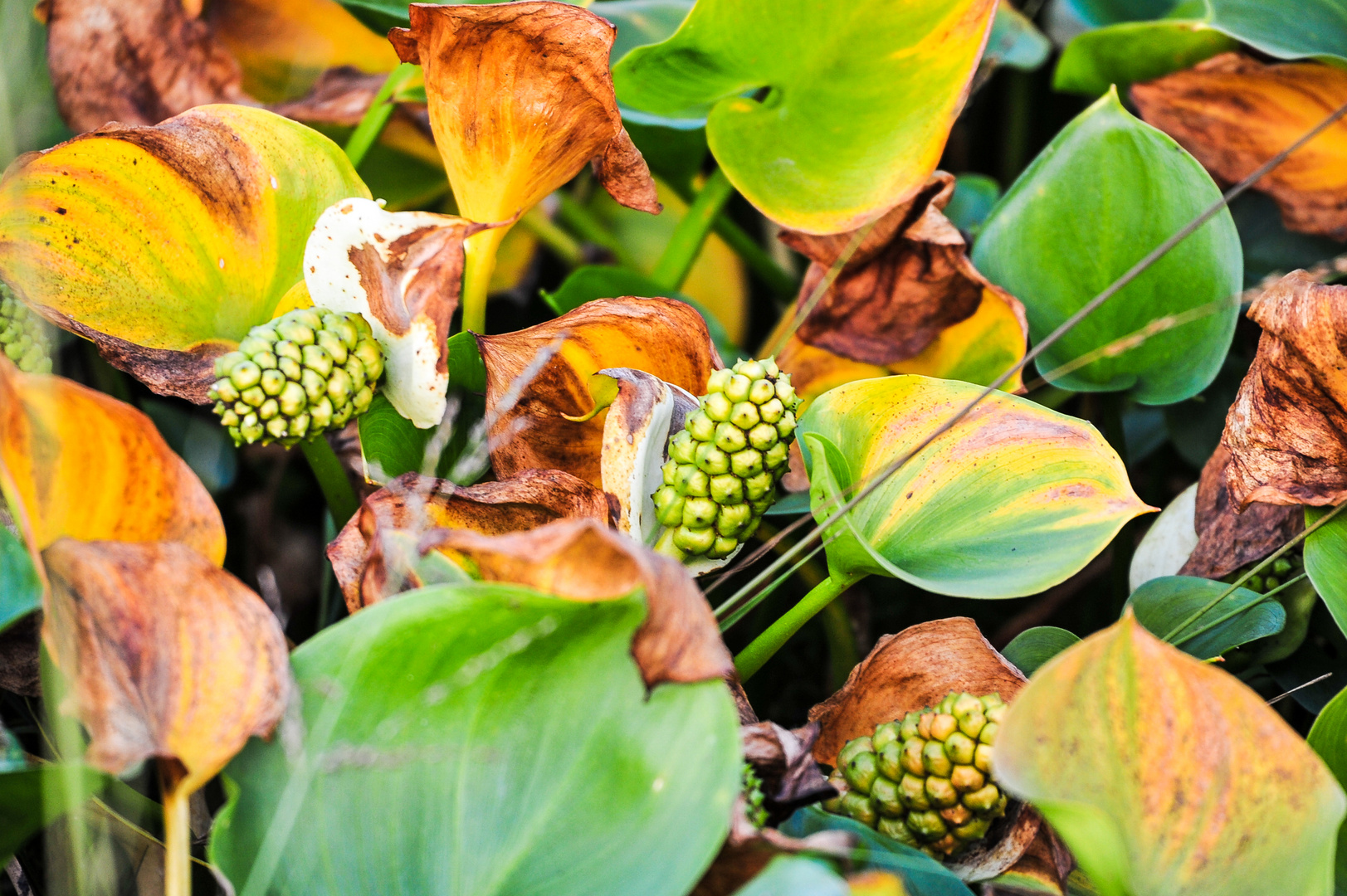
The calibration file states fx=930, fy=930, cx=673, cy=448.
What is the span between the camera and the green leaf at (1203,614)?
296 mm

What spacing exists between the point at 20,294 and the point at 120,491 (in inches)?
3.7

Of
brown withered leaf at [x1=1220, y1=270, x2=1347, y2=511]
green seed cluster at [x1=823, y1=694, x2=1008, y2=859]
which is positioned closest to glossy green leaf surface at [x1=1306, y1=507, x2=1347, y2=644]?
brown withered leaf at [x1=1220, y1=270, x2=1347, y2=511]

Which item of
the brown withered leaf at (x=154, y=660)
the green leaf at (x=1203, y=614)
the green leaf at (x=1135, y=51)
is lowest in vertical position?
the green leaf at (x=1203, y=614)

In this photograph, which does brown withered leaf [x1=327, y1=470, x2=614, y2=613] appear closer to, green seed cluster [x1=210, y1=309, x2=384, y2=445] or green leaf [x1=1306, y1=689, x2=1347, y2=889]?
green seed cluster [x1=210, y1=309, x2=384, y2=445]

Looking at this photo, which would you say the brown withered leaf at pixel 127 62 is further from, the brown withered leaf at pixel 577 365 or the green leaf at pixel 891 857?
the green leaf at pixel 891 857

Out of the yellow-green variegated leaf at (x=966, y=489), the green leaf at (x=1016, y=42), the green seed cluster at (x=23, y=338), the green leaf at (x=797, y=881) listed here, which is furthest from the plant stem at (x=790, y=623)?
the green leaf at (x=1016, y=42)

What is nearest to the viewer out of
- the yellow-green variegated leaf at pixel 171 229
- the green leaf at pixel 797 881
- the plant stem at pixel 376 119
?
the green leaf at pixel 797 881

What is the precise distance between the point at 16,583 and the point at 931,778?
23 centimetres

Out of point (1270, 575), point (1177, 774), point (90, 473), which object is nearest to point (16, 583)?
point (90, 473)

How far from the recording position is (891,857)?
0.74ft

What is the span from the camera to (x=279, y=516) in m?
0.50

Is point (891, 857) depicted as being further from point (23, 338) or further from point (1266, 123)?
Answer: point (1266, 123)

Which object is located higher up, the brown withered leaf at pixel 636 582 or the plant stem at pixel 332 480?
the brown withered leaf at pixel 636 582

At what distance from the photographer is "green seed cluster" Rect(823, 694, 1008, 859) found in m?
0.23
